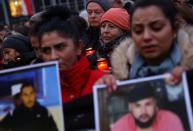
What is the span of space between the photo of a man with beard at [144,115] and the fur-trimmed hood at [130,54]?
0.25 metres

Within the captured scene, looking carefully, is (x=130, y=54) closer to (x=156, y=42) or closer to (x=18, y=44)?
(x=156, y=42)

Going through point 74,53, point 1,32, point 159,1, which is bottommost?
point 1,32

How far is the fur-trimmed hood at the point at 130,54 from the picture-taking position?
7.55ft

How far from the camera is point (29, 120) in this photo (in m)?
2.38

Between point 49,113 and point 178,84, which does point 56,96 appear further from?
point 178,84

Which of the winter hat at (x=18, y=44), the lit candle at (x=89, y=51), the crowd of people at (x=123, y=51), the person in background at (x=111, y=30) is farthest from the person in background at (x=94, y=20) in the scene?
the crowd of people at (x=123, y=51)

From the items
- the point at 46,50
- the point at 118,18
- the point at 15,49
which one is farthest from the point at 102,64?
the point at 46,50

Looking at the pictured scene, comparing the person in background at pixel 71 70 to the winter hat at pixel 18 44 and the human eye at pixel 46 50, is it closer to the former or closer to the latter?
the human eye at pixel 46 50

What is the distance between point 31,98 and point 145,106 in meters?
0.55

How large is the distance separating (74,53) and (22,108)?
0.42m

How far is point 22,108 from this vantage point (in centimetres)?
237

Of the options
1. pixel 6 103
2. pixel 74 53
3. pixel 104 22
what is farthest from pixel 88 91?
pixel 104 22

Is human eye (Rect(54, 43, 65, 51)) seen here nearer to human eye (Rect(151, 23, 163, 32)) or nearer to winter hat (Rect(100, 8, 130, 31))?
human eye (Rect(151, 23, 163, 32))

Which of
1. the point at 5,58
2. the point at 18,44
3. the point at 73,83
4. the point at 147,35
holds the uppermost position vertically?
the point at 147,35
